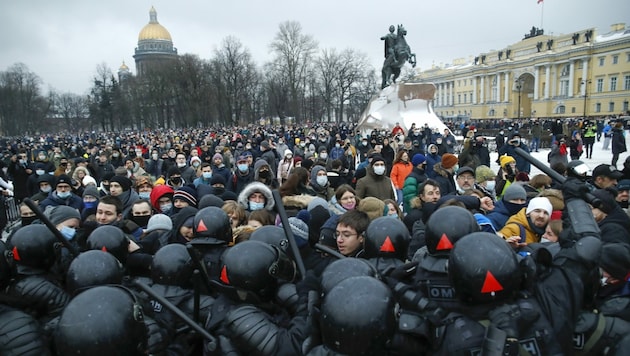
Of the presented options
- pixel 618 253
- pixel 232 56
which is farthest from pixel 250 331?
pixel 232 56

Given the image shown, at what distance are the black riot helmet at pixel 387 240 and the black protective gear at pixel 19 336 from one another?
6.40 feet

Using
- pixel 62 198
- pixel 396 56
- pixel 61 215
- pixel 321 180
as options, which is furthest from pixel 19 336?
pixel 396 56

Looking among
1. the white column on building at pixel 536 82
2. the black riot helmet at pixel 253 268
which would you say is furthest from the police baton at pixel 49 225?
the white column on building at pixel 536 82

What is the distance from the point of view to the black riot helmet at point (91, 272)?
2592mm

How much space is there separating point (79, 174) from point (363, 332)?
27.1 feet

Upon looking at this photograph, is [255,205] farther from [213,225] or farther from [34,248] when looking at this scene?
[34,248]

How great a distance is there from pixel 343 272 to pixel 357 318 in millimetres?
462

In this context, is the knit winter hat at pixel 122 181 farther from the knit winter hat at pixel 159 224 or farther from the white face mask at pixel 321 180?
the white face mask at pixel 321 180

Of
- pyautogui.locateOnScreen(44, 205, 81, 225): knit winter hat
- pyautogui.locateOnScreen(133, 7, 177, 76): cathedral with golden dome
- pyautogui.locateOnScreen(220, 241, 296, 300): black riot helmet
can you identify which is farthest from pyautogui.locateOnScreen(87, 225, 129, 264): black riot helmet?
pyautogui.locateOnScreen(133, 7, 177, 76): cathedral with golden dome

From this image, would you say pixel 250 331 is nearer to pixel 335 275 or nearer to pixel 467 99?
pixel 335 275

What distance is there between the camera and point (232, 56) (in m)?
55.9

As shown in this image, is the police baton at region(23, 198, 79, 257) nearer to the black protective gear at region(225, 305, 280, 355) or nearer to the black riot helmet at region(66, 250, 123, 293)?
the black riot helmet at region(66, 250, 123, 293)

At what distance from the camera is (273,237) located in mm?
3236

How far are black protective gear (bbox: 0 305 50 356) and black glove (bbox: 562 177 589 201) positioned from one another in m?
2.96
